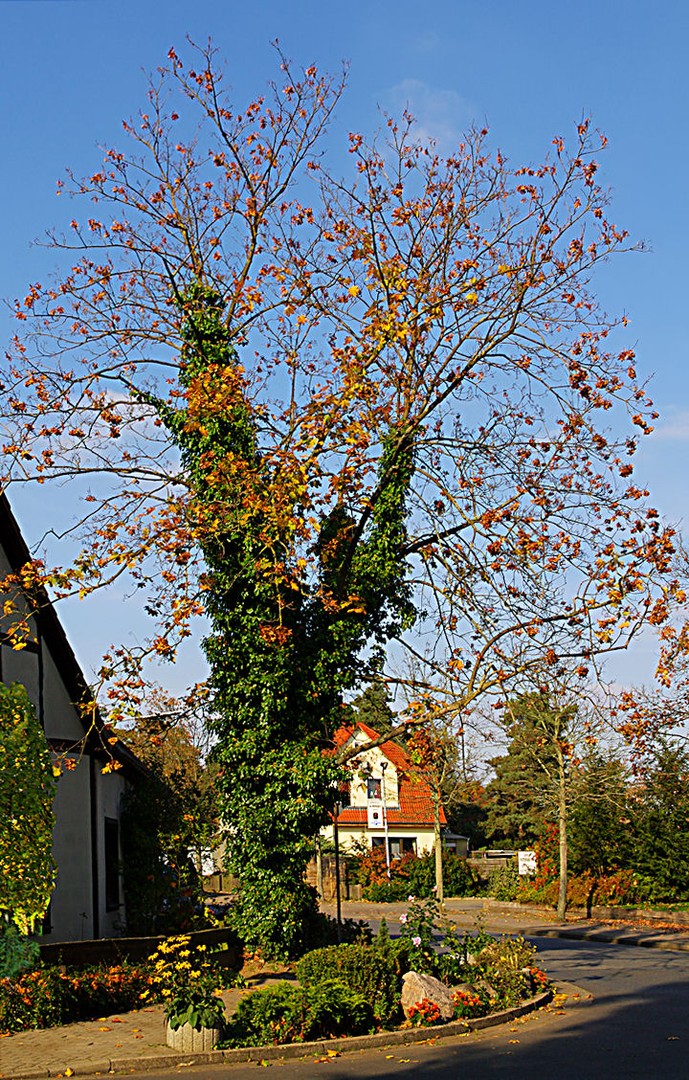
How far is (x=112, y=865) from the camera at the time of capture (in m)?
22.5

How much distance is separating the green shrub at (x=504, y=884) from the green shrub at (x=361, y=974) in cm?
2598

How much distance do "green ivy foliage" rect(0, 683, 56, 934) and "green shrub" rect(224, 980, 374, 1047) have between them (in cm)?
270

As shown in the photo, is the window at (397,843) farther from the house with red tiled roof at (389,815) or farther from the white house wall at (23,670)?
the white house wall at (23,670)

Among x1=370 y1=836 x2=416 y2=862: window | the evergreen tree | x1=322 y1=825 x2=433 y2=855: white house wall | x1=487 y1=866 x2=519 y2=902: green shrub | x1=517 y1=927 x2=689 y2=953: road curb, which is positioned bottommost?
x1=370 y1=836 x2=416 y2=862: window

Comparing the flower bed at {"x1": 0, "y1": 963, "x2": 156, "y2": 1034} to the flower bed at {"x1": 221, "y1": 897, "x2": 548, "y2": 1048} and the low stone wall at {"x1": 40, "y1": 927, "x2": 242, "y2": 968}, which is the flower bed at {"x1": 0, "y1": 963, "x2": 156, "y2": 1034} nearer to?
the low stone wall at {"x1": 40, "y1": 927, "x2": 242, "y2": 968}

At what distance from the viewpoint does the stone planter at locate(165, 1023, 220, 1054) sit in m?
12.1

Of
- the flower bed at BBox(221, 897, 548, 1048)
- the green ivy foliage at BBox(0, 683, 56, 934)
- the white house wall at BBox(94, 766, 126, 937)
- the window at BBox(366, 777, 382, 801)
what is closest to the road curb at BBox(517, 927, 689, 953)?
the flower bed at BBox(221, 897, 548, 1048)

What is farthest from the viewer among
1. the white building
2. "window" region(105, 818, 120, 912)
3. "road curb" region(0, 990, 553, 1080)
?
→ "window" region(105, 818, 120, 912)

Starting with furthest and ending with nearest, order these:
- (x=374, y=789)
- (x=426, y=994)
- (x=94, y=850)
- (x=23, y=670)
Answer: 1. (x=374, y=789)
2. (x=94, y=850)
3. (x=23, y=670)
4. (x=426, y=994)

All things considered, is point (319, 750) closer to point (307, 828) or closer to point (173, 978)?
point (307, 828)

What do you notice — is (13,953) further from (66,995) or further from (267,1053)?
(267,1053)

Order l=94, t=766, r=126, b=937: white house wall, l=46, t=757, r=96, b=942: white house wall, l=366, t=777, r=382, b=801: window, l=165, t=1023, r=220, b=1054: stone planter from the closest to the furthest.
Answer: l=165, t=1023, r=220, b=1054: stone planter → l=46, t=757, r=96, b=942: white house wall → l=94, t=766, r=126, b=937: white house wall → l=366, t=777, r=382, b=801: window

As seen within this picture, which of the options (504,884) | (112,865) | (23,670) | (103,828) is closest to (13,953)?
(23,670)

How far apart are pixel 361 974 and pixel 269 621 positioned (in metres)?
6.38
